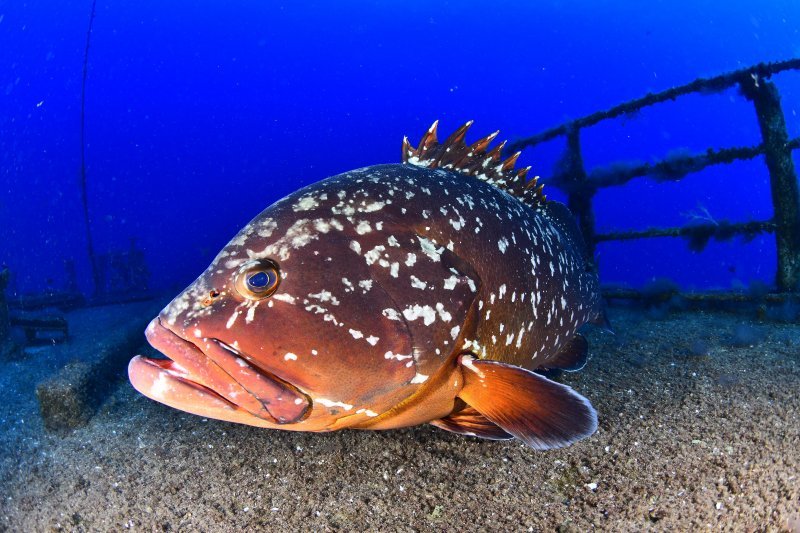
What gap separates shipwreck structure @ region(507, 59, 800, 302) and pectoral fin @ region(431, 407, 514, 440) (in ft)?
16.7

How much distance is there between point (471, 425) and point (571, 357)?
1.66 m

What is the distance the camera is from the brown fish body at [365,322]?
1839 mm

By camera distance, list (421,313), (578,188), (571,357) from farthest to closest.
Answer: (578,188) → (571,357) → (421,313)

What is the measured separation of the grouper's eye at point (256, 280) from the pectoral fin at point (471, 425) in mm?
1430

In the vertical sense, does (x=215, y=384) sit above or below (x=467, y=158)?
below

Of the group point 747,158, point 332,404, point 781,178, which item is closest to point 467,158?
point 332,404

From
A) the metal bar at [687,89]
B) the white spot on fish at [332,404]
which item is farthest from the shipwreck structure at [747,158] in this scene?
the white spot on fish at [332,404]

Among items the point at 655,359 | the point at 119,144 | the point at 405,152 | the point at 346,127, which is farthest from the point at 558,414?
the point at 119,144

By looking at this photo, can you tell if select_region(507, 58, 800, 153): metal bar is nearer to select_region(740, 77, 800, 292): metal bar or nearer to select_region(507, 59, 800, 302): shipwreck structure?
select_region(507, 59, 800, 302): shipwreck structure

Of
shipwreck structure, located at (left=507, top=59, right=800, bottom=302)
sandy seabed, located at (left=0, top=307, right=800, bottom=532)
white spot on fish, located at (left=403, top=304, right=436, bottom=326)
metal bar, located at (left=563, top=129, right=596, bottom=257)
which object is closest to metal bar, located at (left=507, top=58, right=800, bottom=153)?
shipwreck structure, located at (left=507, top=59, right=800, bottom=302)

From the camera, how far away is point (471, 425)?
2.59 metres

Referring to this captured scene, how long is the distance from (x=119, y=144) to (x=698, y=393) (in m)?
125

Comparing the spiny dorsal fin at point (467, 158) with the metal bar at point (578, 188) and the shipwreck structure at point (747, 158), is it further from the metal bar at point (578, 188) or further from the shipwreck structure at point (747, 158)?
the metal bar at point (578, 188)

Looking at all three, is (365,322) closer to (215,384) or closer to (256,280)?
(256,280)
